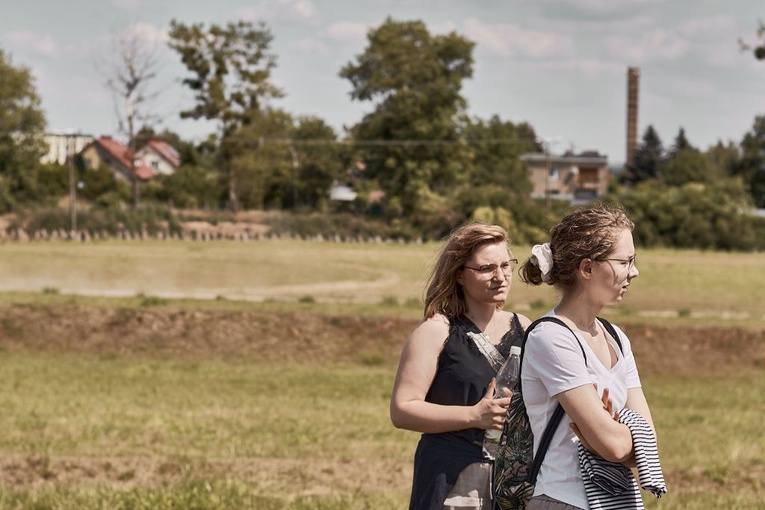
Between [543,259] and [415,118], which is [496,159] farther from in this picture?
[543,259]

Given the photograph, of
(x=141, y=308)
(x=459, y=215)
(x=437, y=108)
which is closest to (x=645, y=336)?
(x=141, y=308)

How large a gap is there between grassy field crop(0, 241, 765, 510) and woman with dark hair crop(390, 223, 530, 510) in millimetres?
637

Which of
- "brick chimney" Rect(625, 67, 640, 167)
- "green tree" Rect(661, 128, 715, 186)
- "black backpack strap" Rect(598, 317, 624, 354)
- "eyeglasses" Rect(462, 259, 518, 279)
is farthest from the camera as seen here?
"brick chimney" Rect(625, 67, 640, 167)

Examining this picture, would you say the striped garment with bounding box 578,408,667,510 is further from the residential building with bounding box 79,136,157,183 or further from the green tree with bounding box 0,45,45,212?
the residential building with bounding box 79,136,157,183

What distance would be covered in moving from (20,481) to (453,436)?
18.2 ft

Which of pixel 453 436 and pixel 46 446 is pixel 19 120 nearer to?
pixel 46 446

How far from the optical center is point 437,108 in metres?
80.5

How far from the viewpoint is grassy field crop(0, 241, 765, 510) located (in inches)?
371

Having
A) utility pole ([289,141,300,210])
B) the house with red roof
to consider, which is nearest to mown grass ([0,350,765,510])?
utility pole ([289,141,300,210])

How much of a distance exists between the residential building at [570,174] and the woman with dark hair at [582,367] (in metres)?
128

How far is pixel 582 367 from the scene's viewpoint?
4027mm

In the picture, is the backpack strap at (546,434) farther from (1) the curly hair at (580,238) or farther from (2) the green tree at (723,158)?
(2) the green tree at (723,158)

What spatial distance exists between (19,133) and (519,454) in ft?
265

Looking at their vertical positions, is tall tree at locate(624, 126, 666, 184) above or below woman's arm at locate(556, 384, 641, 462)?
above
